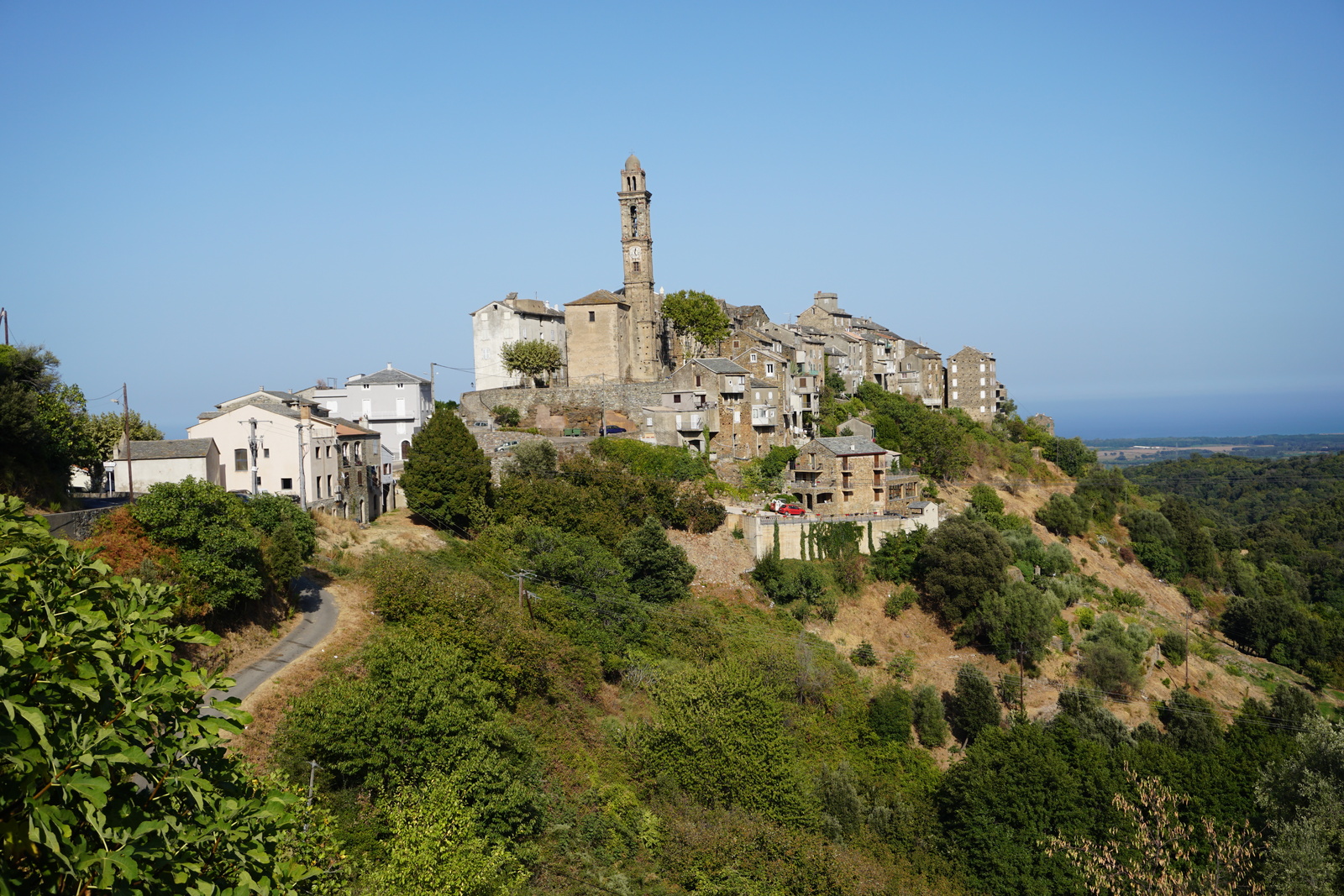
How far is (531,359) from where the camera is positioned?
64938 millimetres

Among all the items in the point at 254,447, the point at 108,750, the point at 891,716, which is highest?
the point at 254,447

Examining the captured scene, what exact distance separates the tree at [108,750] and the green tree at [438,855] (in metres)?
8.69

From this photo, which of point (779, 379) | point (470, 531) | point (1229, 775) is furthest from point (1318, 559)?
point (470, 531)

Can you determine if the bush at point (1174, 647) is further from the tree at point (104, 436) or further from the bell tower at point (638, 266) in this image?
the tree at point (104, 436)

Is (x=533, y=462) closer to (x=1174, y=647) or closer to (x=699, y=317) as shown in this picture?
(x=699, y=317)

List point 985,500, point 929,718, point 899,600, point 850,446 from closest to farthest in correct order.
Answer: point 929,718 → point 899,600 → point 850,446 → point 985,500

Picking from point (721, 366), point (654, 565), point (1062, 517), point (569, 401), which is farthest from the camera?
point (1062, 517)

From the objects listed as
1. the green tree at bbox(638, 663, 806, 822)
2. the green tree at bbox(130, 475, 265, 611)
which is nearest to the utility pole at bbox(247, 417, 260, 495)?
the green tree at bbox(130, 475, 265, 611)

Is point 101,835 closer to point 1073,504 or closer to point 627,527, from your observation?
point 627,527

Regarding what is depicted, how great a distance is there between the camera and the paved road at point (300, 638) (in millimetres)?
24859

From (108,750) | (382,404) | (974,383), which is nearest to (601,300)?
(382,404)

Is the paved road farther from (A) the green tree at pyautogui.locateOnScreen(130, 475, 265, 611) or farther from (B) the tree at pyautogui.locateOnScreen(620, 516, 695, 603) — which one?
(B) the tree at pyautogui.locateOnScreen(620, 516, 695, 603)

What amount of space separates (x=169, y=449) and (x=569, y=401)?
2678 cm

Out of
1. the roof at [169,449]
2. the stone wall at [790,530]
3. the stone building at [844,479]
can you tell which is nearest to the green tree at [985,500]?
the stone building at [844,479]
